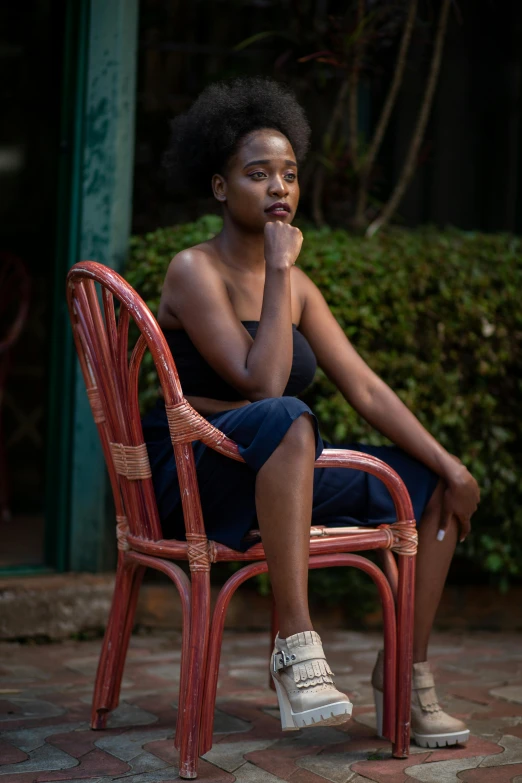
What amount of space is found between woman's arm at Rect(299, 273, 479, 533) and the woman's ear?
349mm

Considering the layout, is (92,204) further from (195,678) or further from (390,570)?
(195,678)

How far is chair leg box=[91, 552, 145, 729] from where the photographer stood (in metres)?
2.70

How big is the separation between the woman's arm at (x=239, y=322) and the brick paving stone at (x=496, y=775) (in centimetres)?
101

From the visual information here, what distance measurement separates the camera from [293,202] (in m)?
2.72

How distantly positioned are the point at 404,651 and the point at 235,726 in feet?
1.82

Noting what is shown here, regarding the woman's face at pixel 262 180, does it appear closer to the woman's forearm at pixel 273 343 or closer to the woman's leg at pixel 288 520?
the woman's forearm at pixel 273 343

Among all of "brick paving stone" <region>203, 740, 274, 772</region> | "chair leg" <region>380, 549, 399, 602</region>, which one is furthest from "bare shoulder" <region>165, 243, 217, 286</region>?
"brick paving stone" <region>203, 740, 274, 772</region>

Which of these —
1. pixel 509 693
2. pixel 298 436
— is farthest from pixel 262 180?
pixel 509 693

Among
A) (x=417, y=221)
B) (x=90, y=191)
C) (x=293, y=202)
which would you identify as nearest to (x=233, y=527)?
(x=293, y=202)

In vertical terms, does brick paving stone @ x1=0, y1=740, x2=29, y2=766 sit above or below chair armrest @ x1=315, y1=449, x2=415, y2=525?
below

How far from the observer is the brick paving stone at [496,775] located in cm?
236

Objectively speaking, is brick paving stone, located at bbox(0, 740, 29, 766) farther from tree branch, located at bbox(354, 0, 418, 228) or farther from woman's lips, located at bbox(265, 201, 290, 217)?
tree branch, located at bbox(354, 0, 418, 228)

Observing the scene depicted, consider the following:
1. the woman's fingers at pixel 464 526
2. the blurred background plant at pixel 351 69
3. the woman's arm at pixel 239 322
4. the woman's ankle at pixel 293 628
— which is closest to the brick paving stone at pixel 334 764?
the woman's ankle at pixel 293 628

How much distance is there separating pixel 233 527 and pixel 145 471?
0.27 m
